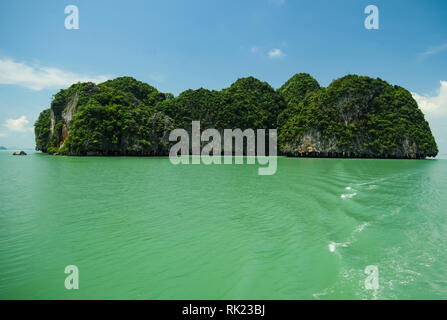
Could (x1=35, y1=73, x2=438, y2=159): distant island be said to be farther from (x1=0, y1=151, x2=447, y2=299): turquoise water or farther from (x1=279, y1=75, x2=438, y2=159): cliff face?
(x1=0, y1=151, x2=447, y2=299): turquoise water

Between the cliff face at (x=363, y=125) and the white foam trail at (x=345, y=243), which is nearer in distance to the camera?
the white foam trail at (x=345, y=243)

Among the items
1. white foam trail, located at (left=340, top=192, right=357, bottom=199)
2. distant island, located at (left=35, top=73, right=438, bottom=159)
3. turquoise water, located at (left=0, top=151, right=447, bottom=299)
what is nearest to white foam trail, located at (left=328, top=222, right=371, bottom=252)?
turquoise water, located at (left=0, top=151, right=447, bottom=299)

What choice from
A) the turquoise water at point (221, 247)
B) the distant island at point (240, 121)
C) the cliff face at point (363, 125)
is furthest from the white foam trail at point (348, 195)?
the cliff face at point (363, 125)

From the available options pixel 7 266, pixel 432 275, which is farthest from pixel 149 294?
pixel 432 275

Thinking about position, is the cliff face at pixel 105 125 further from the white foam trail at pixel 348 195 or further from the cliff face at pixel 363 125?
the white foam trail at pixel 348 195
